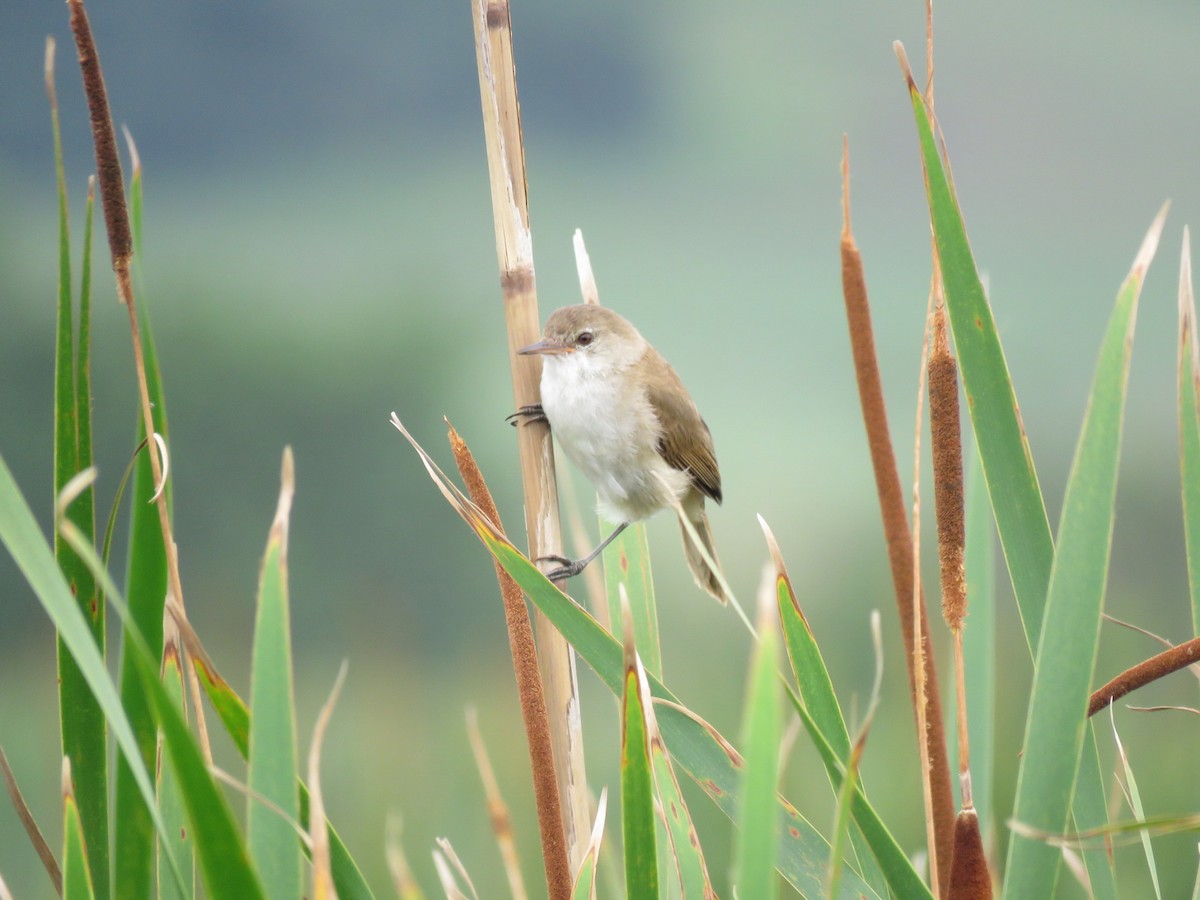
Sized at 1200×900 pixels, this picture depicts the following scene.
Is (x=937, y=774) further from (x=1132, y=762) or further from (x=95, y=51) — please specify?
(x=1132, y=762)

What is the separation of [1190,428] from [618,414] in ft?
2.42

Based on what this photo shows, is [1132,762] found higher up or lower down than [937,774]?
lower down

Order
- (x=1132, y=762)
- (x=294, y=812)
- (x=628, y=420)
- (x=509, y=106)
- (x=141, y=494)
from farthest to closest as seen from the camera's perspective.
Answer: (x=1132, y=762) → (x=628, y=420) → (x=509, y=106) → (x=141, y=494) → (x=294, y=812)

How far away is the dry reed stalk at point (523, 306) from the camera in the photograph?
77cm

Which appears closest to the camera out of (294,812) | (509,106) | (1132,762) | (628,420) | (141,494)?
(294,812)

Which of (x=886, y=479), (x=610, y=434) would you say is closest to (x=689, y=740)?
(x=886, y=479)

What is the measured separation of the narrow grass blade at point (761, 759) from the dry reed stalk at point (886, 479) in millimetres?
286

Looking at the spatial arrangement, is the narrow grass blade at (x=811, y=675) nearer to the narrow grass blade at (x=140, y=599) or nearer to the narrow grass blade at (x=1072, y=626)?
the narrow grass blade at (x=1072, y=626)

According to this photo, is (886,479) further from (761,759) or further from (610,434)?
(610,434)

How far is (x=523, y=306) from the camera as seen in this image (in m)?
0.84

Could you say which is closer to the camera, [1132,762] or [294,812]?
[294,812]

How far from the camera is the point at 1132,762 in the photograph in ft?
7.06

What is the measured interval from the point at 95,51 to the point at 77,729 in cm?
41

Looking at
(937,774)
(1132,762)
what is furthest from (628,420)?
(1132,762)
